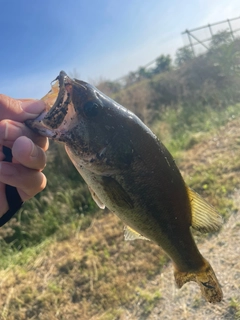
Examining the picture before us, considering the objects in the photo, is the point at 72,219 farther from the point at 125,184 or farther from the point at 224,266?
the point at 125,184

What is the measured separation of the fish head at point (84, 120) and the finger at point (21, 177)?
0.25 m

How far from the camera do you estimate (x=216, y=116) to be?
11773 mm

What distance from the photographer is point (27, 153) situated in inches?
71.4

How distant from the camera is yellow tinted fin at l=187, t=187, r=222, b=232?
2258mm

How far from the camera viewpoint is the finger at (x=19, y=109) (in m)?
1.90

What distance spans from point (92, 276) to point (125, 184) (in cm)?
335

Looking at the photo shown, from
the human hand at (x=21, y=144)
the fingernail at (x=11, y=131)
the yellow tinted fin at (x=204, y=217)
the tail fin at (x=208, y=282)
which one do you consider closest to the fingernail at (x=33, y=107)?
the human hand at (x=21, y=144)

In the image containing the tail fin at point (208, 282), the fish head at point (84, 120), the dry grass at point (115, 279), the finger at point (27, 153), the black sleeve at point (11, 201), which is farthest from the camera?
the dry grass at point (115, 279)

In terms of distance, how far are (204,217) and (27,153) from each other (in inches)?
48.6

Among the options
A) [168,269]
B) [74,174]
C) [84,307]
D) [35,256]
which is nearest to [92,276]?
[84,307]

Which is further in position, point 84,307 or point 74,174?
point 74,174

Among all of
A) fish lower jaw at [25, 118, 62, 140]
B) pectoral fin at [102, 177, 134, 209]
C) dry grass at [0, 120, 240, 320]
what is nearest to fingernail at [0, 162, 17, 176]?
fish lower jaw at [25, 118, 62, 140]

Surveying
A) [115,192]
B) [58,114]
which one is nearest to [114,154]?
[115,192]

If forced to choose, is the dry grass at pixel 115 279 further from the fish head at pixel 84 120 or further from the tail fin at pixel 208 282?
the fish head at pixel 84 120
